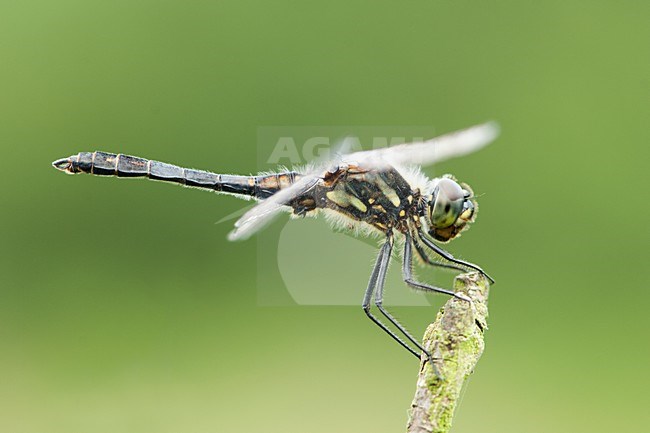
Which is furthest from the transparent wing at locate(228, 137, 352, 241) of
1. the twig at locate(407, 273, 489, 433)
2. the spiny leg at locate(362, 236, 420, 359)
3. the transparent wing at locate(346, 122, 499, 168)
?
the twig at locate(407, 273, 489, 433)

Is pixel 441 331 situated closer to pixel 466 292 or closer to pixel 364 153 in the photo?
pixel 466 292

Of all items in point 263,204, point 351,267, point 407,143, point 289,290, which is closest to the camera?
point 263,204

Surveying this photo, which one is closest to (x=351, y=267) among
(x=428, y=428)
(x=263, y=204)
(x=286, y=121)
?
(x=263, y=204)

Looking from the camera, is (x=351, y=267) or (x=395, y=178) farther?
(x=351, y=267)

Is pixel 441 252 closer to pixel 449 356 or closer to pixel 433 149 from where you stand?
pixel 433 149

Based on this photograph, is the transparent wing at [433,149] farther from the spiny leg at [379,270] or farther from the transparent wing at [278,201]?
the spiny leg at [379,270]

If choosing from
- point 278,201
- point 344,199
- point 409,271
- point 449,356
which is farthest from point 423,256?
point 449,356

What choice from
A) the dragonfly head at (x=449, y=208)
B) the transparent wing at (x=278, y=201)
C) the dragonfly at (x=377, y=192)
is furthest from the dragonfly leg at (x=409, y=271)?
the transparent wing at (x=278, y=201)
